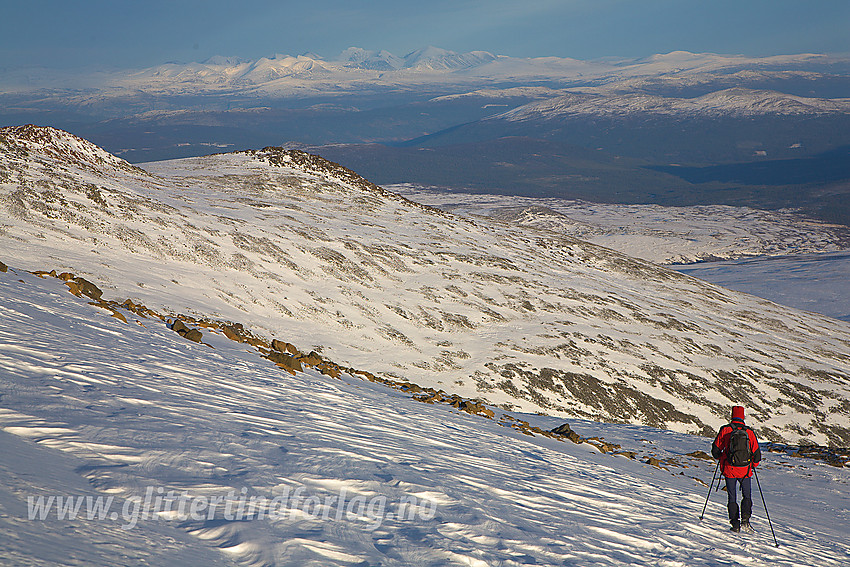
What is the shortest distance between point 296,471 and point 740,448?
7626mm

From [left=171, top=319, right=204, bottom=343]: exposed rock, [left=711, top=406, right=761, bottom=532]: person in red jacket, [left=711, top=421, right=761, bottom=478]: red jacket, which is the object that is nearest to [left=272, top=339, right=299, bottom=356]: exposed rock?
[left=171, top=319, right=204, bottom=343]: exposed rock

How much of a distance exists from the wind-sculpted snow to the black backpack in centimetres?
1397

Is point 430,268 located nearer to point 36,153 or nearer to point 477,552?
point 36,153

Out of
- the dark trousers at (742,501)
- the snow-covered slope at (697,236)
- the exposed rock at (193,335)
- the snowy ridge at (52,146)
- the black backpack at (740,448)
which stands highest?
the snow-covered slope at (697,236)

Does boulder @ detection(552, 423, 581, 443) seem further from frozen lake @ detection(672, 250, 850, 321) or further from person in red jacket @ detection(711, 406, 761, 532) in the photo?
frozen lake @ detection(672, 250, 850, 321)

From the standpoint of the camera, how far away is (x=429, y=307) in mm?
32875

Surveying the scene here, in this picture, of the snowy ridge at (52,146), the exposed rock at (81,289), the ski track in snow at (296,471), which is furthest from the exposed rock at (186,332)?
the snowy ridge at (52,146)

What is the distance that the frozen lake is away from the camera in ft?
297

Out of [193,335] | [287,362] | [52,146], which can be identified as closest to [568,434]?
[287,362]

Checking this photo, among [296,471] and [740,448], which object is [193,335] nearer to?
[296,471]

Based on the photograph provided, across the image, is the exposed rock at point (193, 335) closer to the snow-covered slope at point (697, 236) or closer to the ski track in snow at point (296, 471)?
the ski track in snow at point (296, 471)

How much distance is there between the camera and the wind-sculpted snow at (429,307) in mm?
24984

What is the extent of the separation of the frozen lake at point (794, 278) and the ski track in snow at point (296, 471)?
8732 centimetres

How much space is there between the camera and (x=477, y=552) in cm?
643
